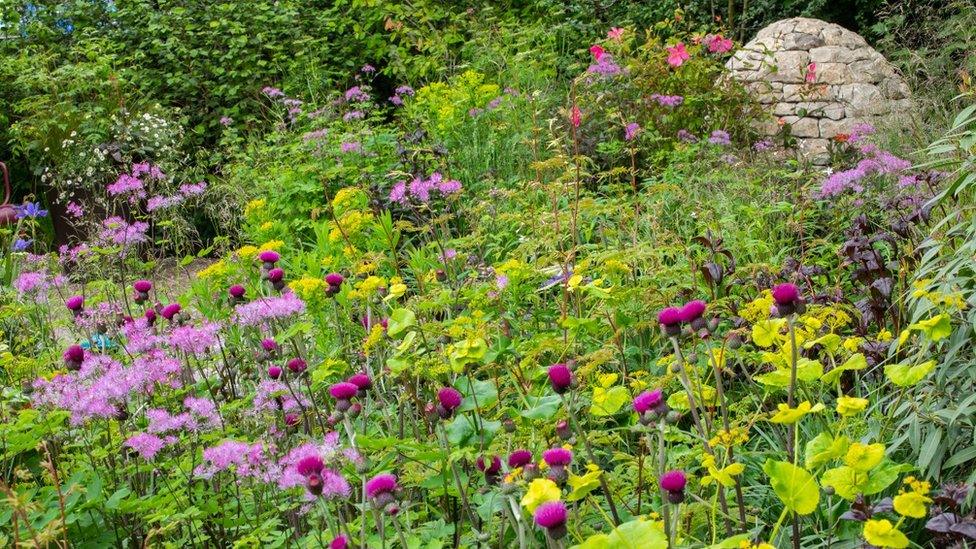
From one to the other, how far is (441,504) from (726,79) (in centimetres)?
506

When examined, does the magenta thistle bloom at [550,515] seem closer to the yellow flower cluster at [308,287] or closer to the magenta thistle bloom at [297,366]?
the magenta thistle bloom at [297,366]

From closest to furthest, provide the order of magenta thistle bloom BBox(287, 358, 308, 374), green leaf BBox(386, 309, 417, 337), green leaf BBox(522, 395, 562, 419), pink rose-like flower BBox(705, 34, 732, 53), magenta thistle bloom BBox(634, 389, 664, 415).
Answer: magenta thistle bloom BBox(634, 389, 664, 415) → green leaf BBox(522, 395, 562, 419) → green leaf BBox(386, 309, 417, 337) → magenta thistle bloom BBox(287, 358, 308, 374) → pink rose-like flower BBox(705, 34, 732, 53)

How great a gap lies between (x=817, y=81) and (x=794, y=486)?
19.6 ft

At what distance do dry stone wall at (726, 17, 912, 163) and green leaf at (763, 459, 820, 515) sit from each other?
500 cm

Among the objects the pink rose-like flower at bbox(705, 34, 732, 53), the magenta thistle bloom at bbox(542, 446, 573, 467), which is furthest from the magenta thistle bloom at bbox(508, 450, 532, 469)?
the pink rose-like flower at bbox(705, 34, 732, 53)

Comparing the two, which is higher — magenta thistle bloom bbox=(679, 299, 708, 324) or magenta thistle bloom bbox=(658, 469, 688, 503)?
magenta thistle bloom bbox=(679, 299, 708, 324)

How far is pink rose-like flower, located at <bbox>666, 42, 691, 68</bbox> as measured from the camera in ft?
21.5

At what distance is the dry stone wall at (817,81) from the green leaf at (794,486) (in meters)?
5.00

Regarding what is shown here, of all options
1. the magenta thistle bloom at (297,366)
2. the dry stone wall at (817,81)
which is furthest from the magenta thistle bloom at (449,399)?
the dry stone wall at (817,81)

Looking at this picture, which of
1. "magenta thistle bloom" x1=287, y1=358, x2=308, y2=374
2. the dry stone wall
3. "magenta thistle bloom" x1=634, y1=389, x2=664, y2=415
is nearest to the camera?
"magenta thistle bloom" x1=634, y1=389, x2=664, y2=415

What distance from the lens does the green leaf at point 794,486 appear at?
142cm

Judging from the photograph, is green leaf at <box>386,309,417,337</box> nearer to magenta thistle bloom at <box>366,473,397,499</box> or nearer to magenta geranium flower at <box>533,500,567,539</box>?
magenta thistle bloom at <box>366,473,397,499</box>

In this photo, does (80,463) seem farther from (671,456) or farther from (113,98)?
(113,98)

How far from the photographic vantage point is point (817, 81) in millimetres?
6836
